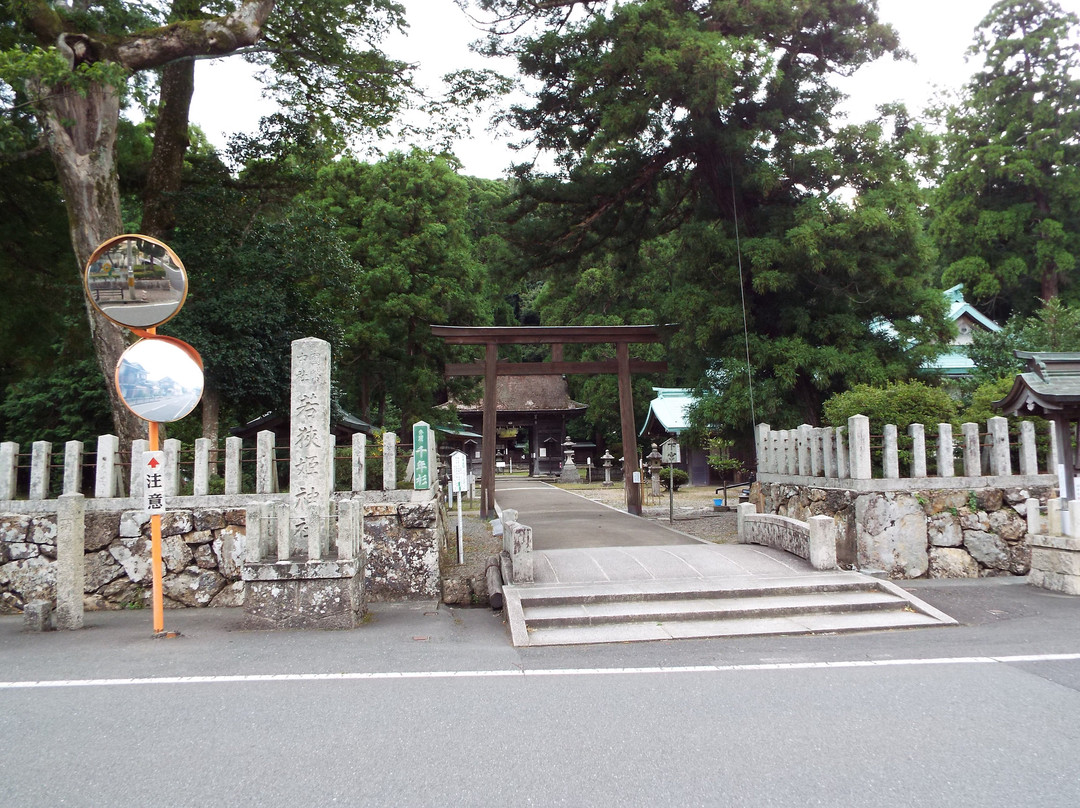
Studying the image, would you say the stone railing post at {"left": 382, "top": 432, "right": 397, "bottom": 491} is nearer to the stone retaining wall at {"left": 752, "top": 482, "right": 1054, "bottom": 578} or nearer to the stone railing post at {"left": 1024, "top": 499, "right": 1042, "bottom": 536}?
the stone retaining wall at {"left": 752, "top": 482, "right": 1054, "bottom": 578}

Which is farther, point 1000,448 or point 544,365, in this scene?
point 544,365

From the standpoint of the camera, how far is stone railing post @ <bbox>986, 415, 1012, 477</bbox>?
9477 mm

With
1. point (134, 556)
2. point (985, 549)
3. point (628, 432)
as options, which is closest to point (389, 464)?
point (134, 556)

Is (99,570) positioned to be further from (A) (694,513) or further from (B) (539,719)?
(A) (694,513)

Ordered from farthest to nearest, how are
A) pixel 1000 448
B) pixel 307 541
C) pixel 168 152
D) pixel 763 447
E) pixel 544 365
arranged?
pixel 544 365, pixel 168 152, pixel 763 447, pixel 1000 448, pixel 307 541

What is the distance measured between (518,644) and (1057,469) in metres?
7.25

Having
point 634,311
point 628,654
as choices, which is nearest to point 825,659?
point 628,654

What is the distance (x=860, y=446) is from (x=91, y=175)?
37.7ft

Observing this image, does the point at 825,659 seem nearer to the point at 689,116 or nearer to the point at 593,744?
the point at 593,744

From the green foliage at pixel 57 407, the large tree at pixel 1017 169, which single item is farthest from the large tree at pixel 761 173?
the large tree at pixel 1017 169

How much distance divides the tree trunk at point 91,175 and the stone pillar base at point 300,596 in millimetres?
4978

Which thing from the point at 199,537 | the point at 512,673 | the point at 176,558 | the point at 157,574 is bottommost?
the point at 512,673

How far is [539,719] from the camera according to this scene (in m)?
4.48

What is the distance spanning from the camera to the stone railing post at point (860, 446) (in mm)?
9266
